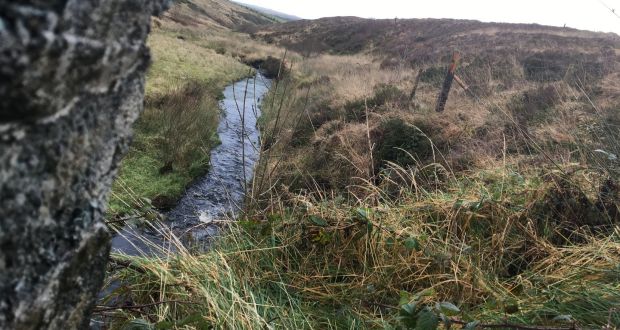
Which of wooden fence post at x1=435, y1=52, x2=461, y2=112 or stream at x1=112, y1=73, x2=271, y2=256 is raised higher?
wooden fence post at x1=435, y1=52, x2=461, y2=112

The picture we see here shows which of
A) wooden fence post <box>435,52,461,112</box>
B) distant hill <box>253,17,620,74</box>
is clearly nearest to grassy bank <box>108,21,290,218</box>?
distant hill <box>253,17,620,74</box>

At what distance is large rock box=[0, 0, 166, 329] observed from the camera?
58 cm

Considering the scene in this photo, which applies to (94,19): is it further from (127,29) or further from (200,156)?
(200,156)

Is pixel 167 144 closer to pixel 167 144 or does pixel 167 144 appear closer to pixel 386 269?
pixel 167 144

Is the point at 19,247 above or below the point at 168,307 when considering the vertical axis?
above

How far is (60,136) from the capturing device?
69 centimetres

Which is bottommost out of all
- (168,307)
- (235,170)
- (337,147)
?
(235,170)

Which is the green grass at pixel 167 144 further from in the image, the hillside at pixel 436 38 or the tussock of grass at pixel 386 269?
the hillside at pixel 436 38

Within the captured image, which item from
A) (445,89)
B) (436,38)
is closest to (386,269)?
(445,89)

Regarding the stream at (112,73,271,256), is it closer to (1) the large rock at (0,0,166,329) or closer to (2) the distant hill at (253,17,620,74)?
(2) the distant hill at (253,17,620,74)

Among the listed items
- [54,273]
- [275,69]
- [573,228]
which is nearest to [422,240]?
[573,228]

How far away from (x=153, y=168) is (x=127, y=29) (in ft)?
21.0

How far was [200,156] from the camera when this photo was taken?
7598 mm

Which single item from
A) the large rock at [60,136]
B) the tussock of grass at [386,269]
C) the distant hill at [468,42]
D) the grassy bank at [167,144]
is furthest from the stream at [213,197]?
the large rock at [60,136]
